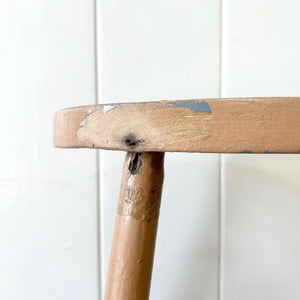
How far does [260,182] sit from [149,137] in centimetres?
22

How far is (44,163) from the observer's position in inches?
13.1

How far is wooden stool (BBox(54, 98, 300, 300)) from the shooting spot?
120mm

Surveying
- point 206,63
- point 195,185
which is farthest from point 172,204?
point 206,63

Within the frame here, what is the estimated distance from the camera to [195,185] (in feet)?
1.08

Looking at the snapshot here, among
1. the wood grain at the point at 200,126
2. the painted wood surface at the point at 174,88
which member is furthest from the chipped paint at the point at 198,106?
the painted wood surface at the point at 174,88

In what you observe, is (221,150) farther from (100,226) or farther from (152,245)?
(100,226)

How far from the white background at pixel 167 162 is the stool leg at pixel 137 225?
0.16 metres

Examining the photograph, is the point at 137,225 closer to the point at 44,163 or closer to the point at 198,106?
the point at 198,106

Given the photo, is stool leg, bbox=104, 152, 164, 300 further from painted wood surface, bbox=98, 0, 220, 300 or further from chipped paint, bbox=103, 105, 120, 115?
painted wood surface, bbox=98, 0, 220, 300

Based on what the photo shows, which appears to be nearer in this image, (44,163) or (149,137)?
(149,137)

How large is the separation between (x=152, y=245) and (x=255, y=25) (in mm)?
250

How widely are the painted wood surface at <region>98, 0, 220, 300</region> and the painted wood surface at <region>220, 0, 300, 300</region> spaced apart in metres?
0.01

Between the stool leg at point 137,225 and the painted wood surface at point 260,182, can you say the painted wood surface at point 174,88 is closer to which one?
the painted wood surface at point 260,182

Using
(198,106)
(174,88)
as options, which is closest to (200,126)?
(198,106)
